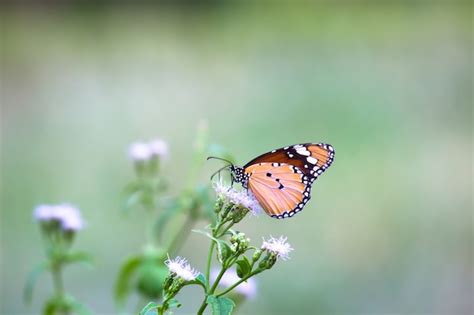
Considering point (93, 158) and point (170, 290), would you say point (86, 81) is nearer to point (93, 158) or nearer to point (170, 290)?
point (93, 158)

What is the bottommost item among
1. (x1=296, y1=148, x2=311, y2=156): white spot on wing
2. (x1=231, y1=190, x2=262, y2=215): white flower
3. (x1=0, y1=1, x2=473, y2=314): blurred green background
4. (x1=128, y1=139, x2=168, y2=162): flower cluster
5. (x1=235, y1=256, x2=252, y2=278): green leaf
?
(x1=235, y1=256, x2=252, y2=278): green leaf

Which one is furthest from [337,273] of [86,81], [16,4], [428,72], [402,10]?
[16,4]

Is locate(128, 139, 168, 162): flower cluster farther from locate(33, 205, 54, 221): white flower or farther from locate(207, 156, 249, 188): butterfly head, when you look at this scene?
locate(207, 156, 249, 188): butterfly head

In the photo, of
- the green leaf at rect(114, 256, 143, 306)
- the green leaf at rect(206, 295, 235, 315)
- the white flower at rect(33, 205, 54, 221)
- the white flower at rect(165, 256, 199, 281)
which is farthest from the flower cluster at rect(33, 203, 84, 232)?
the green leaf at rect(206, 295, 235, 315)

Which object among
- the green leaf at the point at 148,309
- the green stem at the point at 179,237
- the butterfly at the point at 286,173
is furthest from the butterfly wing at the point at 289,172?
the green leaf at the point at 148,309

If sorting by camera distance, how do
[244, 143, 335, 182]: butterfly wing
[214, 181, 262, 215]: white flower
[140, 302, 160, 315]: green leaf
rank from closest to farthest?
[140, 302, 160, 315]: green leaf < [214, 181, 262, 215]: white flower < [244, 143, 335, 182]: butterfly wing

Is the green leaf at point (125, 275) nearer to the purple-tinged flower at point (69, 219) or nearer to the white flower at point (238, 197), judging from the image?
the purple-tinged flower at point (69, 219)

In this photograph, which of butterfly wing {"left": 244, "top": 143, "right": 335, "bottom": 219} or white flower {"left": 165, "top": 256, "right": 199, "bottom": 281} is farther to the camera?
butterfly wing {"left": 244, "top": 143, "right": 335, "bottom": 219}
